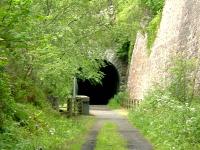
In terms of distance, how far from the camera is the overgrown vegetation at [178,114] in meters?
11.1

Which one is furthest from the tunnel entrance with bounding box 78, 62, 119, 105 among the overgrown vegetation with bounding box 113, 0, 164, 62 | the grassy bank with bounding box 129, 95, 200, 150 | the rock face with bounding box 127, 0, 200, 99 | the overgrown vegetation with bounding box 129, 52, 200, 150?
the grassy bank with bounding box 129, 95, 200, 150

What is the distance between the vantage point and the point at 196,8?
17719 millimetres

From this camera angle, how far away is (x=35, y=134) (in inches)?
496

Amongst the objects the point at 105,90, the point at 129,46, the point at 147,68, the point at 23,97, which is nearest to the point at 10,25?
the point at 23,97

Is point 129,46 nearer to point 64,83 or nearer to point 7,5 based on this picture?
point 64,83

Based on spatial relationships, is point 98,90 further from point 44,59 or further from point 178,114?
point 178,114

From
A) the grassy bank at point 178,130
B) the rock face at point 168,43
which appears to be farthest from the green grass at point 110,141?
the rock face at point 168,43

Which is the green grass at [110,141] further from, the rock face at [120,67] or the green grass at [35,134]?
the rock face at [120,67]

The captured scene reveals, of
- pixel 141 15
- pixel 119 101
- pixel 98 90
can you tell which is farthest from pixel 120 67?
pixel 98 90

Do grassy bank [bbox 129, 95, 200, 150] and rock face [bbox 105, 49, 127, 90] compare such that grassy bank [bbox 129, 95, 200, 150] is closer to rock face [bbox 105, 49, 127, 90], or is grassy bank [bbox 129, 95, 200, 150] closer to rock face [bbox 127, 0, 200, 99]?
rock face [bbox 127, 0, 200, 99]

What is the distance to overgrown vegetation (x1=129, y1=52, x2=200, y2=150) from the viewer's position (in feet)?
36.3

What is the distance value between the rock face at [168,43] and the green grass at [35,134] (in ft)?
15.6

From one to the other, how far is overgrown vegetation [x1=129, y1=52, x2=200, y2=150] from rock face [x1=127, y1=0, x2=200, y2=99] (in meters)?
1.34

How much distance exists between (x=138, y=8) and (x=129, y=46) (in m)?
9.11
